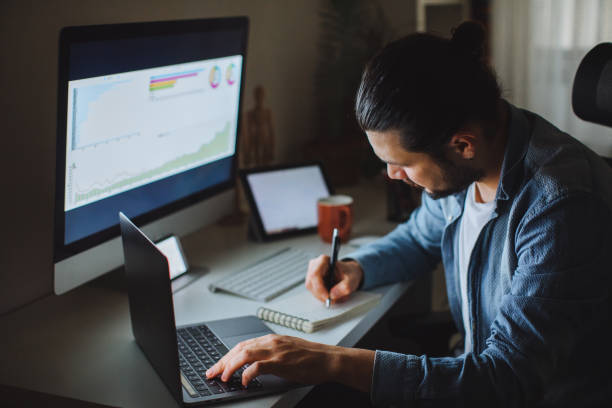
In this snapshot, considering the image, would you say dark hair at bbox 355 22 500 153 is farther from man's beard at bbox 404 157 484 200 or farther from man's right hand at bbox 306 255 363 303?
man's right hand at bbox 306 255 363 303

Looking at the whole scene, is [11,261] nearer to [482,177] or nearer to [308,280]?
[308,280]

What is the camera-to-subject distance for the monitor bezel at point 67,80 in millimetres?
1119

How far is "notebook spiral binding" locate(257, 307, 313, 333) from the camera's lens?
1202 mm

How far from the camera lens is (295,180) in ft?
5.84

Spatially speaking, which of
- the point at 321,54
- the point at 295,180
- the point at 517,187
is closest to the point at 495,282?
the point at 517,187

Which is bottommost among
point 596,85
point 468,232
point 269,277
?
point 269,277

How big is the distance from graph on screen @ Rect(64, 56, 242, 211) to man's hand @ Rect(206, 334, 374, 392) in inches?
17.1

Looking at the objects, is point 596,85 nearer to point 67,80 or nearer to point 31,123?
point 67,80

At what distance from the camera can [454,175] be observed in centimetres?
115

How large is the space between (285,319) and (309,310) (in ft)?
0.20

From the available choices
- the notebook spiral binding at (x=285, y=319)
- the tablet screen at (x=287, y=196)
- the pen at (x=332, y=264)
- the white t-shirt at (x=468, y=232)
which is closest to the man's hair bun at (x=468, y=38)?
the white t-shirt at (x=468, y=232)

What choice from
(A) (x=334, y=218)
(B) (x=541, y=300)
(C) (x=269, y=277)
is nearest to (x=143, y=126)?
(C) (x=269, y=277)

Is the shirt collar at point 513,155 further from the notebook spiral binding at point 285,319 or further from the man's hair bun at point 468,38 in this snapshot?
the notebook spiral binding at point 285,319

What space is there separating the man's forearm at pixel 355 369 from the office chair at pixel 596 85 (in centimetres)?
60
